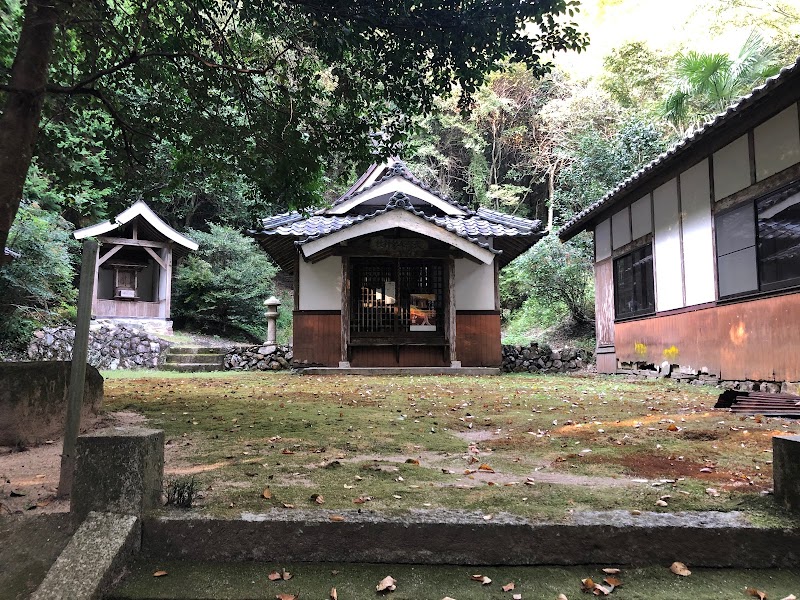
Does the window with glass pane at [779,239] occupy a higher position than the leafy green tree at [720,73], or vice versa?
the leafy green tree at [720,73]

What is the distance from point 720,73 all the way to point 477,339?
903 centimetres

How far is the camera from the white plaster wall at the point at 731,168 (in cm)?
800

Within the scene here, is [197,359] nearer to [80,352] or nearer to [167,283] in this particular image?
[167,283]

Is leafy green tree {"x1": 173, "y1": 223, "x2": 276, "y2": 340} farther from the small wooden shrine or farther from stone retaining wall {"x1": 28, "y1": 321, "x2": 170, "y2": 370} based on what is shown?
stone retaining wall {"x1": 28, "y1": 321, "x2": 170, "y2": 370}

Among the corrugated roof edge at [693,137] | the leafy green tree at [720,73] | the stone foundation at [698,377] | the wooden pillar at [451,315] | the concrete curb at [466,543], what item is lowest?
the concrete curb at [466,543]

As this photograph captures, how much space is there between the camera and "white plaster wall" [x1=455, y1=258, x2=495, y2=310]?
14.2m

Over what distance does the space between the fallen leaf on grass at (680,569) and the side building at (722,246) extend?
20.5 ft

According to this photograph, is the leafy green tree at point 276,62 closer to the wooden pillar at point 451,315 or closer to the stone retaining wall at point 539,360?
the wooden pillar at point 451,315

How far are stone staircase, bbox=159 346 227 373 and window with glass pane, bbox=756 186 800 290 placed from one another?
552 inches

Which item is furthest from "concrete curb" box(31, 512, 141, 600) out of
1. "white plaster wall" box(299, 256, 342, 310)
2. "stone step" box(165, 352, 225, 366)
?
"stone step" box(165, 352, 225, 366)

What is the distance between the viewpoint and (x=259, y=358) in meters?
15.9

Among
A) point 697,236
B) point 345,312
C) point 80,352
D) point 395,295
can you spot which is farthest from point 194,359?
point 80,352

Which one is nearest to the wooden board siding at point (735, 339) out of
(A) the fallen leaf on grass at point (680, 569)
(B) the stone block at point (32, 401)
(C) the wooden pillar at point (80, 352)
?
(A) the fallen leaf on grass at point (680, 569)

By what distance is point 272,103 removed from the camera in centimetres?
650
